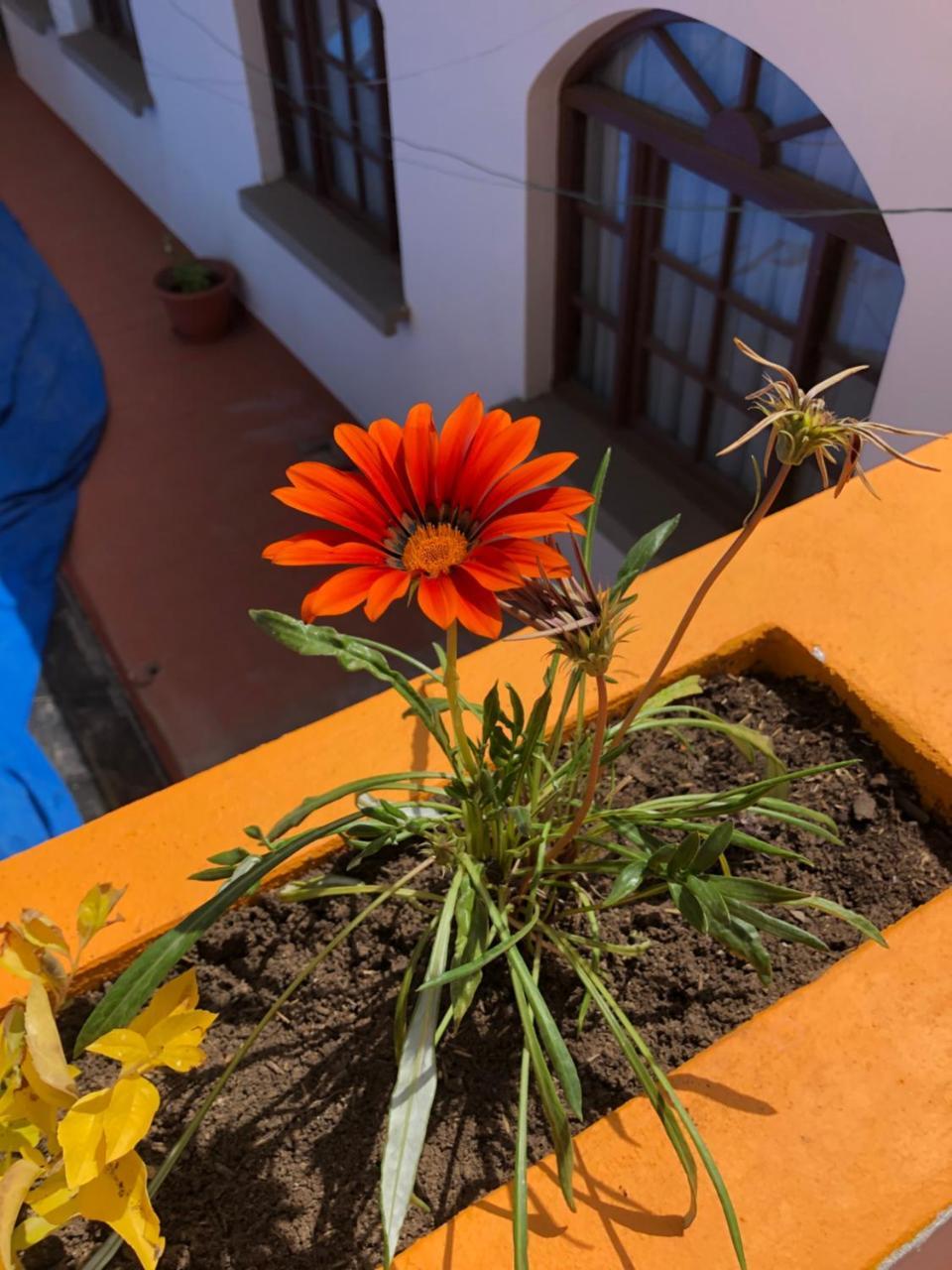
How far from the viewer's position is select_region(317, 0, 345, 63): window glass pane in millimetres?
3660

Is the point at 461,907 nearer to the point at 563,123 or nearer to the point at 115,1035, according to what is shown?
the point at 115,1035

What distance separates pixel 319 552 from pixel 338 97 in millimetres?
3736

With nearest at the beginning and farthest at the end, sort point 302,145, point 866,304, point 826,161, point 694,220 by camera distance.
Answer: point 826,161 → point 866,304 → point 694,220 → point 302,145

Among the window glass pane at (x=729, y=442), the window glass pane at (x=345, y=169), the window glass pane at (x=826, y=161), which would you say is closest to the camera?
the window glass pane at (x=826, y=161)

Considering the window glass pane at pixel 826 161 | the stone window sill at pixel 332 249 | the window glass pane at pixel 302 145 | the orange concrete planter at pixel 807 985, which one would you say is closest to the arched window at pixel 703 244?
the window glass pane at pixel 826 161

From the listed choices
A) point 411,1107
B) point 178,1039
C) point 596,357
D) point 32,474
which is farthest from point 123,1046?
point 32,474

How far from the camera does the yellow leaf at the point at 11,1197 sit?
561 mm

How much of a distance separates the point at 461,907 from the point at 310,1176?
0.70 ft

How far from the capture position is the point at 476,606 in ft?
1.88

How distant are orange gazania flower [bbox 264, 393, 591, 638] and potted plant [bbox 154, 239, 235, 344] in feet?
14.5

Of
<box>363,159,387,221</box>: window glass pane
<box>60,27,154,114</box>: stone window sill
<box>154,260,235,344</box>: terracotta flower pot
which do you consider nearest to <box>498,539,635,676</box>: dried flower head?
<box>363,159,387,221</box>: window glass pane

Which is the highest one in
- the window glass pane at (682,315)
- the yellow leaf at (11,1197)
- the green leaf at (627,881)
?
the green leaf at (627,881)

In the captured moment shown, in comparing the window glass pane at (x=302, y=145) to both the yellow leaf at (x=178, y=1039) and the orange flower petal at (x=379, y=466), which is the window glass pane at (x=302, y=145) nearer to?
the orange flower petal at (x=379, y=466)

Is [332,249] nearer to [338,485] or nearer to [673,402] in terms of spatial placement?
[673,402]
